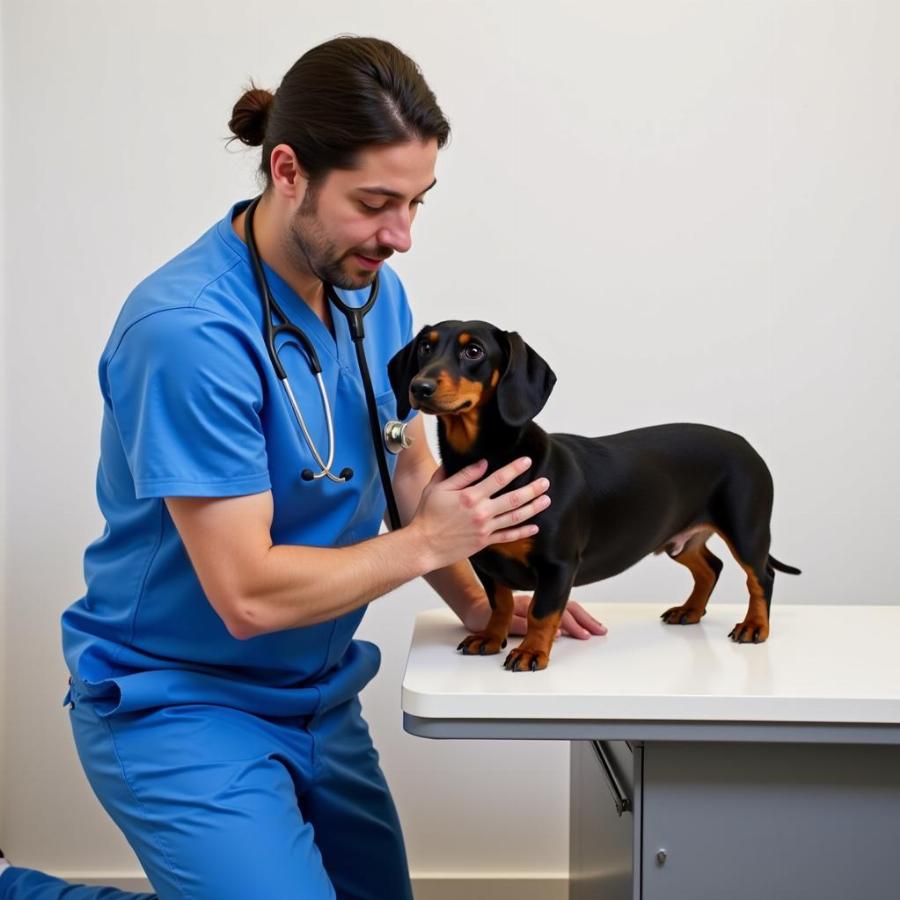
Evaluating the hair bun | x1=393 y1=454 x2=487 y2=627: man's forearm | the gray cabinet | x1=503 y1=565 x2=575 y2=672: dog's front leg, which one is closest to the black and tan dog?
x1=503 y1=565 x2=575 y2=672: dog's front leg

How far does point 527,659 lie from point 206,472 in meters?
0.43

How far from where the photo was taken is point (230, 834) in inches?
50.2

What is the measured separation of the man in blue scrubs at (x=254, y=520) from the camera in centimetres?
128

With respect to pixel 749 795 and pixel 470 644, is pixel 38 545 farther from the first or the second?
pixel 749 795

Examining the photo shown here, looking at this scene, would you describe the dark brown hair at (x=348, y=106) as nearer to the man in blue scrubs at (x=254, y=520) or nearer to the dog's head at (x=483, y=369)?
the man in blue scrubs at (x=254, y=520)

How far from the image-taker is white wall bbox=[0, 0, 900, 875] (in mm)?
2289

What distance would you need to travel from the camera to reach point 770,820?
1.24 m

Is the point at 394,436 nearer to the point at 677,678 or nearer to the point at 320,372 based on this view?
the point at 320,372

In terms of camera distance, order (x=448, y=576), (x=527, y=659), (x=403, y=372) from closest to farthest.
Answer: (x=527, y=659) < (x=403, y=372) < (x=448, y=576)

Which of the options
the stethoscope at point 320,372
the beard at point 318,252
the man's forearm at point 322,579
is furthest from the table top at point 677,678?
the beard at point 318,252

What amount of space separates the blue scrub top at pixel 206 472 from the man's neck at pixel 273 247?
15 mm

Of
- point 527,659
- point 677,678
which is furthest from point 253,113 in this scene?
point 677,678

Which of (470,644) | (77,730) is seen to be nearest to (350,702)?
(470,644)

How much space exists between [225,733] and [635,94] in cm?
155
